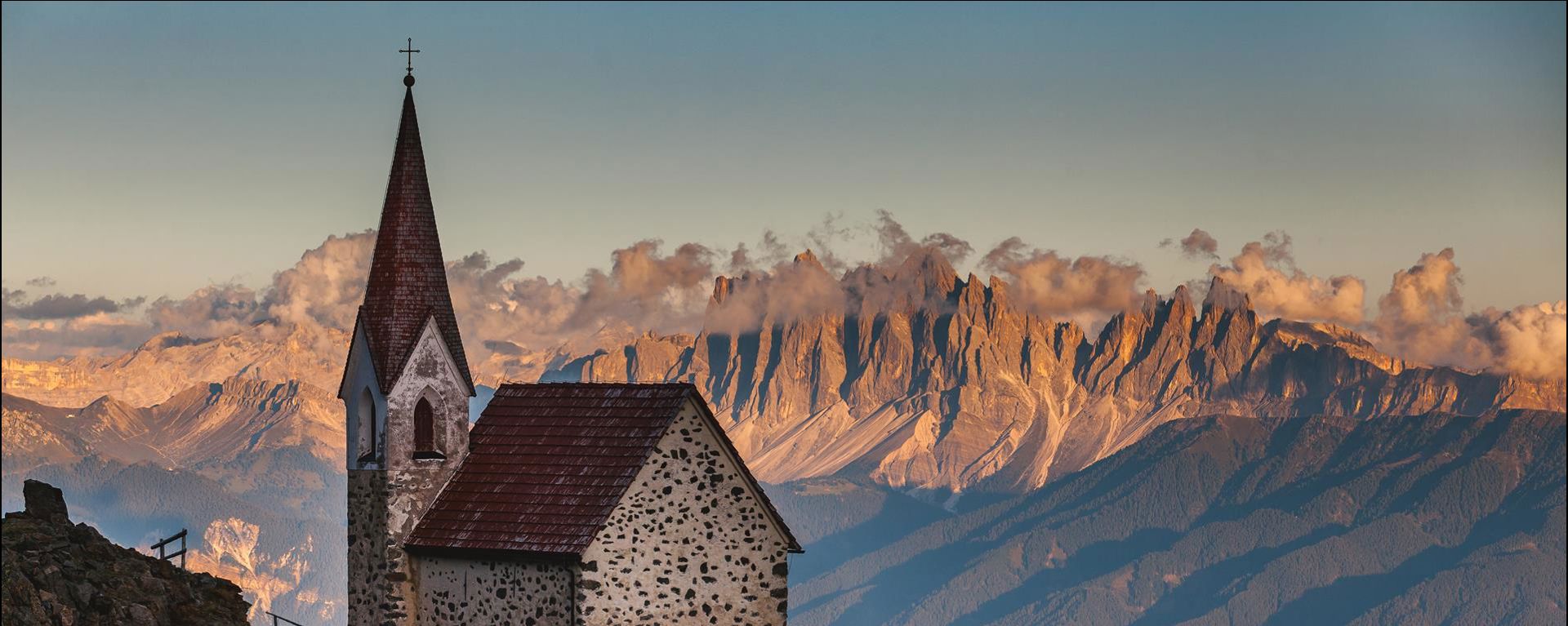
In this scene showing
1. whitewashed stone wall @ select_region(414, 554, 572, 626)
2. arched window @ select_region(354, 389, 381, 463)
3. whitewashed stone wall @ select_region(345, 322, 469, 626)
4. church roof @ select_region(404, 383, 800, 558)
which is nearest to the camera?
whitewashed stone wall @ select_region(414, 554, 572, 626)

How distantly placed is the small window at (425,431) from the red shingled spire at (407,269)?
1073mm

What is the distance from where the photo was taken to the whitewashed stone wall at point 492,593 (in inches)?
1710

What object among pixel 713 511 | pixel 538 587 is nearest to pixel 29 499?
pixel 538 587

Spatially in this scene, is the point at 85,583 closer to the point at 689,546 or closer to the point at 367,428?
the point at 367,428

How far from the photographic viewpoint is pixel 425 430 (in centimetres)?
4725

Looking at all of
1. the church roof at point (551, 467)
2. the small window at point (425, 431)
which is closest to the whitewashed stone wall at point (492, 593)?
the church roof at point (551, 467)

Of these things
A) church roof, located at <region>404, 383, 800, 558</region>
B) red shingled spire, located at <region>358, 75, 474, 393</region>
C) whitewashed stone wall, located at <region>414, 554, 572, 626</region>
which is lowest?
whitewashed stone wall, located at <region>414, 554, 572, 626</region>

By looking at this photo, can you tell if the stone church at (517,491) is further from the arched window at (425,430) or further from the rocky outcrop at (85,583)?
the rocky outcrop at (85,583)

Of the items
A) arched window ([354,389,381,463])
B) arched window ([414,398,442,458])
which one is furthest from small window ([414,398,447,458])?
arched window ([354,389,381,463])

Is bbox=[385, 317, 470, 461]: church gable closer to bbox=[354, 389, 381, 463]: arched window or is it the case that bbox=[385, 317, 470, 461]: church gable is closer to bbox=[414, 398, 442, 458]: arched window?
bbox=[414, 398, 442, 458]: arched window

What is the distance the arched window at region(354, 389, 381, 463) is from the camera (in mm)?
47469

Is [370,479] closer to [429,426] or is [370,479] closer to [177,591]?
[429,426]

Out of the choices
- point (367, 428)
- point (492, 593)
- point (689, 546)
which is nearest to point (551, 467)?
point (492, 593)

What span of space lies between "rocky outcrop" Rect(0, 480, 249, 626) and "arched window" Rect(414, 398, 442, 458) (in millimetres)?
4816
